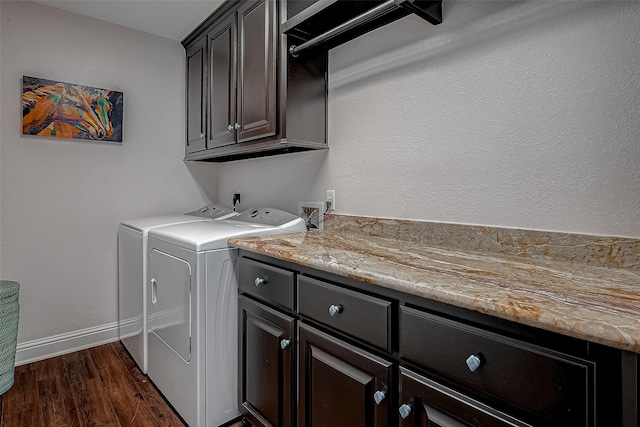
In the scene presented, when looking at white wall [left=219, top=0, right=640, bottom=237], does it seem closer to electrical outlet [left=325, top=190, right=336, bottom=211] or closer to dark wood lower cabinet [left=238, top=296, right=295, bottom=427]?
electrical outlet [left=325, top=190, right=336, bottom=211]

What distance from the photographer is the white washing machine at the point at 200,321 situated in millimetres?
1527

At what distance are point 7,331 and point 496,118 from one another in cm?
259

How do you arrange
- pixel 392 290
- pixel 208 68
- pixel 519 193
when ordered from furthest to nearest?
pixel 208 68, pixel 519 193, pixel 392 290

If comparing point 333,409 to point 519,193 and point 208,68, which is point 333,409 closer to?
point 519,193

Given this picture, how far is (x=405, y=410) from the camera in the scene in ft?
2.92

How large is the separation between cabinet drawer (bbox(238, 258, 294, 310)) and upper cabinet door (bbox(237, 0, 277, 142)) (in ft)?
2.39

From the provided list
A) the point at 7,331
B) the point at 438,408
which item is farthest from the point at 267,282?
the point at 7,331

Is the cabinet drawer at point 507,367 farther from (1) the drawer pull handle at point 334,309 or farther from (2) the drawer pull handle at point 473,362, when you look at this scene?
(1) the drawer pull handle at point 334,309

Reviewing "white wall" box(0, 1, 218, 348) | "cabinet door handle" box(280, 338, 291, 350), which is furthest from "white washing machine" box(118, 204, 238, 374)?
"cabinet door handle" box(280, 338, 291, 350)

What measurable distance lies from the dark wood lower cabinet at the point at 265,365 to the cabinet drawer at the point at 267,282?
0.05 metres

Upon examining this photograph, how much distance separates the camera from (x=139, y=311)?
210 centimetres

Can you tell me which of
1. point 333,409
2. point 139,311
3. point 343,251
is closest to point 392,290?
point 343,251

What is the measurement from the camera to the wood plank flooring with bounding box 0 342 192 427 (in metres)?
1.68

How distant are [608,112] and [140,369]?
2585mm
